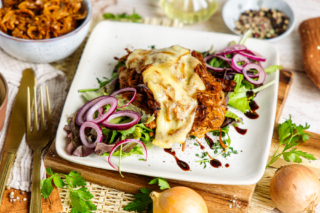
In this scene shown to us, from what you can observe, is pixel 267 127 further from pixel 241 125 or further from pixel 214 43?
pixel 214 43

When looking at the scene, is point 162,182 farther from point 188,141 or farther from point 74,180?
point 74,180

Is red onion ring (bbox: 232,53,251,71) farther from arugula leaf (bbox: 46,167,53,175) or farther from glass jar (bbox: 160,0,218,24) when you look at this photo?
arugula leaf (bbox: 46,167,53,175)

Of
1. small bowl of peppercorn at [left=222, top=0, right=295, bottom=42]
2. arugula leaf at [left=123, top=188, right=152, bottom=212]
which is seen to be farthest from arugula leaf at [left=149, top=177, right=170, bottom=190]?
small bowl of peppercorn at [left=222, top=0, right=295, bottom=42]

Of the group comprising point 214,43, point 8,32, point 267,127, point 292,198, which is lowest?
point 292,198

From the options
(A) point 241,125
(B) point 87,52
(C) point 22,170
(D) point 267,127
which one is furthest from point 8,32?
(D) point 267,127

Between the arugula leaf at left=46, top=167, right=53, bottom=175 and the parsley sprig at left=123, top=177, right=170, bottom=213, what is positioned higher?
the arugula leaf at left=46, top=167, right=53, bottom=175

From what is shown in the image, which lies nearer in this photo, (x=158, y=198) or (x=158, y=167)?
(x=158, y=198)

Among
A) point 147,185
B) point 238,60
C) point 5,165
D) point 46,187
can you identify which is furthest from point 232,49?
point 5,165

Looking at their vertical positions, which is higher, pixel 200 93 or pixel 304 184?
pixel 200 93
